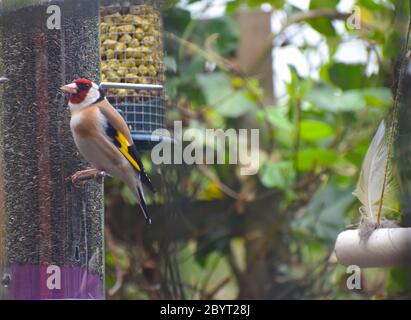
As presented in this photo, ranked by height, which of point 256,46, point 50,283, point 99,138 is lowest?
point 50,283

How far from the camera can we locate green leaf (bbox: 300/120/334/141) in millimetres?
3436

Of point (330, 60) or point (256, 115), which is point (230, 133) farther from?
point (330, 60)

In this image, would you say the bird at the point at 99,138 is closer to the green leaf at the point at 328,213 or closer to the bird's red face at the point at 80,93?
the bird's red face at the point at 80,93

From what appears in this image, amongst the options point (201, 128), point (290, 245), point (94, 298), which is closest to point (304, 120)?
point (201, 128)

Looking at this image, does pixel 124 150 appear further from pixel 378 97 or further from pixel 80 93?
pixel 378 97

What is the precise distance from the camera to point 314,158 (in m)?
3.47

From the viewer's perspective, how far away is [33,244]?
6.68ft

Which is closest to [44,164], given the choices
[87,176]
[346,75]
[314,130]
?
[87,176]

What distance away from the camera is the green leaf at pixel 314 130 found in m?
3.44

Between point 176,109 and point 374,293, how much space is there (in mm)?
928

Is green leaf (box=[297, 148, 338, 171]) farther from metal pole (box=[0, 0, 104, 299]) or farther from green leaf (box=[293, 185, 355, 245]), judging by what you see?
metal pole (box=[0, 0, 104, 299])

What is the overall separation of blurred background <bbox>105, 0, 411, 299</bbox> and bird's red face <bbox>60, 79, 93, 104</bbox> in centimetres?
119

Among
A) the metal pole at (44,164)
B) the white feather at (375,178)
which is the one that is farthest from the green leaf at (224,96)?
the white feather at (375,178)

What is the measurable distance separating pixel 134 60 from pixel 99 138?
17.0 inches
